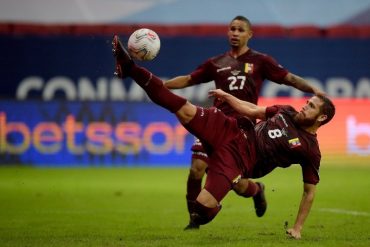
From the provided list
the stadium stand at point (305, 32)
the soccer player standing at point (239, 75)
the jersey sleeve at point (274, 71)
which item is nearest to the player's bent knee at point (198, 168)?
the soccer player standing at point (239, 75)

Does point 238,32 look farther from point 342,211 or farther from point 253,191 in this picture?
point 342,211

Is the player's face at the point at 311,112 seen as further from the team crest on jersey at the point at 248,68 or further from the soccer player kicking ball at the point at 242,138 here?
the team crest on jersey at the point at 248,68

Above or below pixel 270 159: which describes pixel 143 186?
below

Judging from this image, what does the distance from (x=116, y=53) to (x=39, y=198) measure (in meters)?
6.00

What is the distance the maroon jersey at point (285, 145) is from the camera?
9.13 m

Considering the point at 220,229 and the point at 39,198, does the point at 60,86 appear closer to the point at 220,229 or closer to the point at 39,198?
the point at 39,198

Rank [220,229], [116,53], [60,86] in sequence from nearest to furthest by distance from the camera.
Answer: [116,53], [220,229], [60,86]

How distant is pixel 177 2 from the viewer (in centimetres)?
2250

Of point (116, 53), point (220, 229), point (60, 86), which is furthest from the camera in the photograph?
point (60, 86)

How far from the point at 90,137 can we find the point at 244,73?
8.83 m

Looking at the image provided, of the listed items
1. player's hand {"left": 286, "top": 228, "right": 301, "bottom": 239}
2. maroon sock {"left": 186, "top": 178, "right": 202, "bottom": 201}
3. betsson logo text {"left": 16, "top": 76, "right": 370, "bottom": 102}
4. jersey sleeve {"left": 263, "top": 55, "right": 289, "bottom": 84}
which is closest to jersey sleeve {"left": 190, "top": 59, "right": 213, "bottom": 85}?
jersey sleeve {"left": 263, "top": 55, "right": 289, "bottom": 84}

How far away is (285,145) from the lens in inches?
361

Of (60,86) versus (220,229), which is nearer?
(220,229)

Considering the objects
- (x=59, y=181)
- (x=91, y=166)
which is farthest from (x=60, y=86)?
(x=59, y=181)
